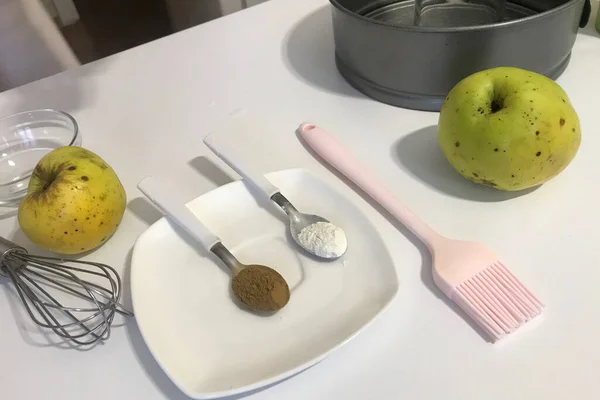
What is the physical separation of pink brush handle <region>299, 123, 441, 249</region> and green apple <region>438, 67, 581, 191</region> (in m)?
0.06

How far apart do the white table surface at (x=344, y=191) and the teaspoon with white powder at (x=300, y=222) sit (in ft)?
0.11

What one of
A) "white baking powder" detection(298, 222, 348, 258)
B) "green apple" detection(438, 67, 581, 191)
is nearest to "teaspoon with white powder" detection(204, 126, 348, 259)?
"white baking powder" detection(298, 222, 348, 258)

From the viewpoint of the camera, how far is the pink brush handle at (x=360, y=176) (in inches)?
16.1

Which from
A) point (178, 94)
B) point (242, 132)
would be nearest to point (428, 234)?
point (242, 132)

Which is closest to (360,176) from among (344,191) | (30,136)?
(344,191)

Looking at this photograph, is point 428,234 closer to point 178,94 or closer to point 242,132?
point 242,132

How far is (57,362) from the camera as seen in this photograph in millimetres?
372

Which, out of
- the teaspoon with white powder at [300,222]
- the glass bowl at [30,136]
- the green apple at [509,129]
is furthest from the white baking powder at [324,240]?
the glass bowl at [30,136]

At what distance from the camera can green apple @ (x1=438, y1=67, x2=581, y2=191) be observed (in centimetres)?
39

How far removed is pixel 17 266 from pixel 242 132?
23 centimetres

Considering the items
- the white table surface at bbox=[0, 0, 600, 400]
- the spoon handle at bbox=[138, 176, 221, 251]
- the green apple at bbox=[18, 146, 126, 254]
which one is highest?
the green apple at bbox=[18, 146, 126, 254]

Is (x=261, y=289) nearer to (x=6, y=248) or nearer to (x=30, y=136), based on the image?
(x=6, y=248)

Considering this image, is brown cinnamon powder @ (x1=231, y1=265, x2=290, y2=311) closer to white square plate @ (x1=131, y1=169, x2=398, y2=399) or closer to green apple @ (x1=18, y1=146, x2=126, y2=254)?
white square plate @ (x1=131, y1=169, x2=398, y2=399)

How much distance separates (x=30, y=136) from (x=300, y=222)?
323 millimetres
